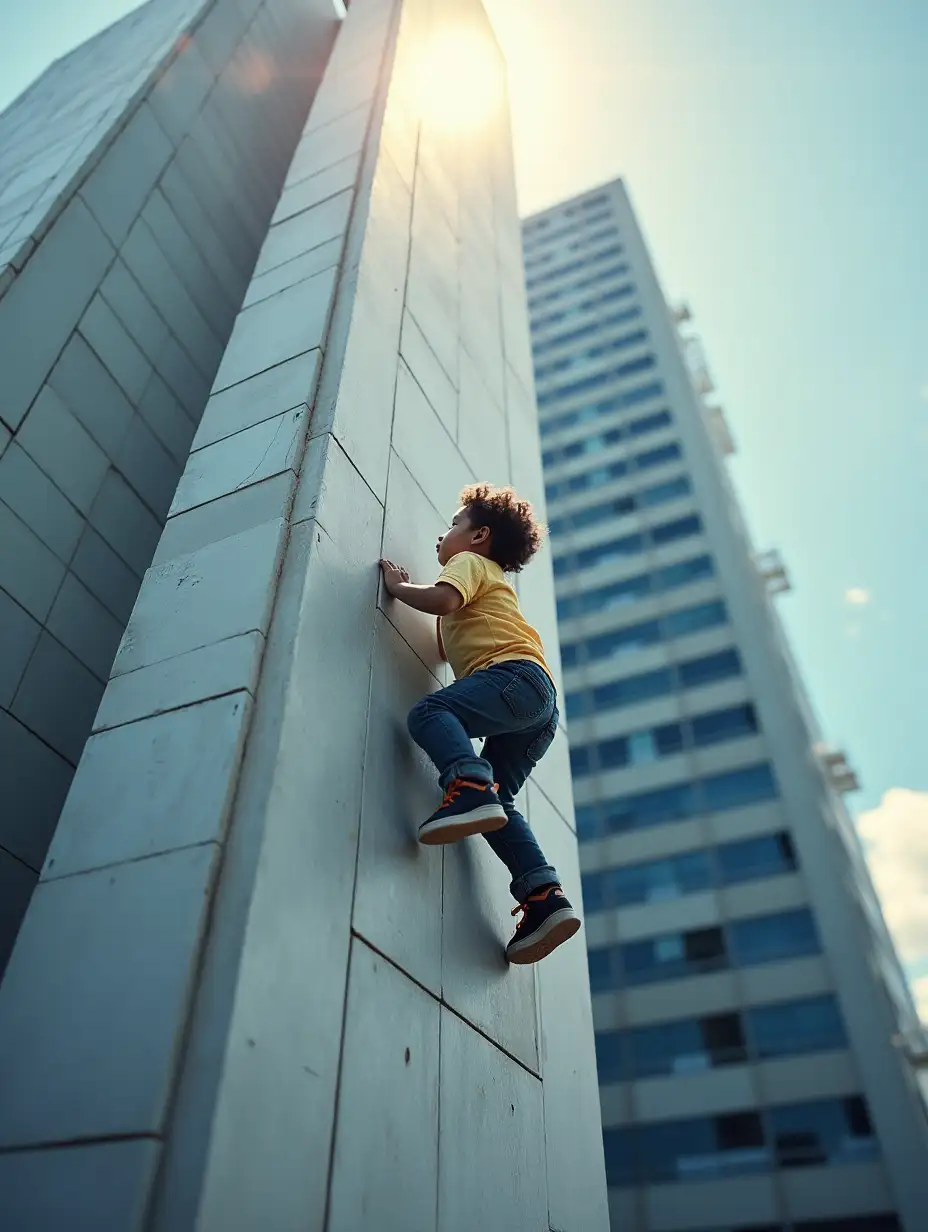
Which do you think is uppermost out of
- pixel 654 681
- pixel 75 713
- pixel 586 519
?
pixel 586 519

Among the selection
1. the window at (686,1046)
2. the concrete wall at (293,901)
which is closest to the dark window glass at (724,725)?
the window at (686,1046)

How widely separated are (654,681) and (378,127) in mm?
26595

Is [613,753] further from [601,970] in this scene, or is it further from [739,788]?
[601,970]

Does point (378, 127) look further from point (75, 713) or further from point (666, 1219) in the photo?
point (666, 1219)

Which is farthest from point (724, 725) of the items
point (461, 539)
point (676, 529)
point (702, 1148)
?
point (461, 539)

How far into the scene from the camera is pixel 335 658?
2.59 meters

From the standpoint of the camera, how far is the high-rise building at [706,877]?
20.7m

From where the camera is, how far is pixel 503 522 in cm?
351

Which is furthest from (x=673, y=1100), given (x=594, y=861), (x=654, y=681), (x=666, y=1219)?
(x=654, y=681)

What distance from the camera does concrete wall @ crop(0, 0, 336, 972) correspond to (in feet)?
14.1

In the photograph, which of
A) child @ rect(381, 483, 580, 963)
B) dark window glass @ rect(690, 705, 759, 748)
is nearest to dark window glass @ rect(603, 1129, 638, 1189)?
dark window glass @ rect(690, 705, 759, 748)

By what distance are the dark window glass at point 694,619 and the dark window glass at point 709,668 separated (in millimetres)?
1265

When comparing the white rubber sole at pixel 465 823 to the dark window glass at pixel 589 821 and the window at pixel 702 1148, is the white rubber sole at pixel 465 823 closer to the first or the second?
the window at pixel 702 1148

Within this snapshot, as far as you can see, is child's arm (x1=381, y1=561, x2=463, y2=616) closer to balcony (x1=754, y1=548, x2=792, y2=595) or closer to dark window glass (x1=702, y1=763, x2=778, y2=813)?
dark window glass (x1=702, y1=763, x2=778, y2=813)
